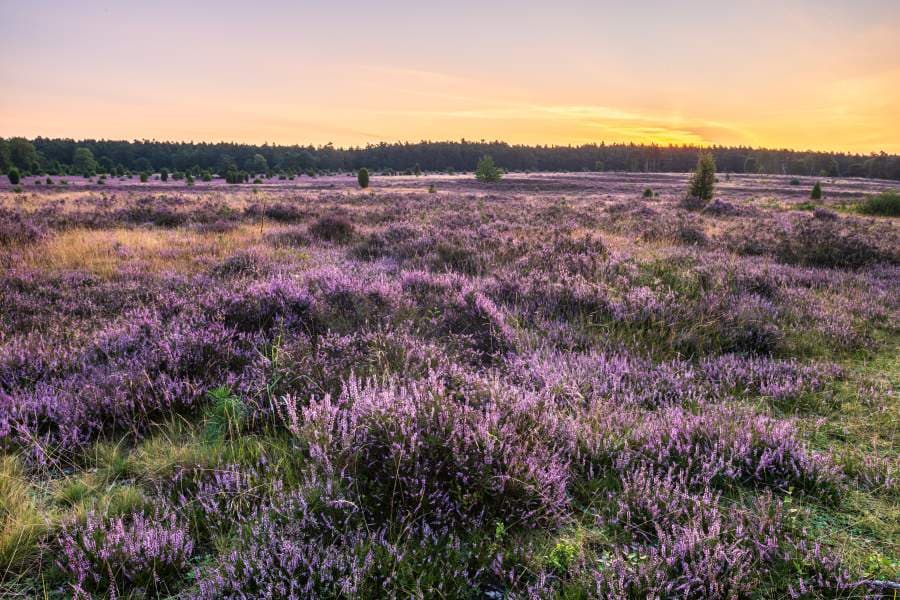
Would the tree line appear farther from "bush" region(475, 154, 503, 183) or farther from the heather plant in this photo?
the heather plant

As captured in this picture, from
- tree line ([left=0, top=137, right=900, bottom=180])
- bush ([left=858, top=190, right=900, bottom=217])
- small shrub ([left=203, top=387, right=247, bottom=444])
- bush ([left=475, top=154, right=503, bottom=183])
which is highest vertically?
tree line ([left=0, top=137, right=900, bottom=180])

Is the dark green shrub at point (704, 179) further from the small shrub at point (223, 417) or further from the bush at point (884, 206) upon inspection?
the small shrub at point (223, 417)

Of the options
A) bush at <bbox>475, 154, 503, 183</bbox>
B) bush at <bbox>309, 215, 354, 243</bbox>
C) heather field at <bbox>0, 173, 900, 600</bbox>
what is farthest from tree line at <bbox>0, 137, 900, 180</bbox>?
heather field at <bbox>0, 173, 900, 600</bbox>

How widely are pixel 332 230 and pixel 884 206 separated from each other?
25959 millimetres

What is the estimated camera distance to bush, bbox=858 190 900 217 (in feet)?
69.9

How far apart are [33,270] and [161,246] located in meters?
2.66

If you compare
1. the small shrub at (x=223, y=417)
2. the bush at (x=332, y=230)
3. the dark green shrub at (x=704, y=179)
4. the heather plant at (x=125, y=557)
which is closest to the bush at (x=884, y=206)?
the dark green shrub at (x=704, y=179)

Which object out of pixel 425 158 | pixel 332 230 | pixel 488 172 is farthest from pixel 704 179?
pixel 425 158

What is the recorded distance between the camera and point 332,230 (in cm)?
1155

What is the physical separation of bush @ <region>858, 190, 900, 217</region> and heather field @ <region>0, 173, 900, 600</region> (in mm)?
21751

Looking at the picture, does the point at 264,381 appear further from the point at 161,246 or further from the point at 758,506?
the point at 161,246

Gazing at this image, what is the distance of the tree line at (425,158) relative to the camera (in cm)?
9244

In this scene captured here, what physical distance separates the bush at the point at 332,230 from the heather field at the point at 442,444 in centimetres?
557

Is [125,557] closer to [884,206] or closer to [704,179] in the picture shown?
[704,179]
